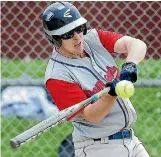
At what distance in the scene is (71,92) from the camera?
4023 mm

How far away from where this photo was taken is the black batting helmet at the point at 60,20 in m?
3.97

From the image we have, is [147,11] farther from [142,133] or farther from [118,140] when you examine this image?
[118,140]

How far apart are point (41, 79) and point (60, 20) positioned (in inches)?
83.8

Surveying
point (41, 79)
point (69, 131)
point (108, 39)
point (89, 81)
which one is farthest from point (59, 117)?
point (69, 131)

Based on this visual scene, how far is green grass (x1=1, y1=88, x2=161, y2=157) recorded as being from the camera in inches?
247

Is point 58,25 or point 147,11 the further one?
point 147,11

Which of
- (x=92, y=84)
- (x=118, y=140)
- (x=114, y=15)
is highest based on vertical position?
(x=92, y=84)

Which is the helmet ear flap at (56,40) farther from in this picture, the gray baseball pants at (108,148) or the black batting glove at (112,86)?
the gray baseball pants at (108,148)

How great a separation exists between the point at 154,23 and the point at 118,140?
2468 millimetres

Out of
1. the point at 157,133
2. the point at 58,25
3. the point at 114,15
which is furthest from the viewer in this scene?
the point at 114,15

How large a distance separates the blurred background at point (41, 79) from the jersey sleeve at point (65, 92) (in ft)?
5.82

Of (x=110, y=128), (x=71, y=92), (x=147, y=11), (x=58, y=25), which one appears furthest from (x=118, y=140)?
(x=147, y=11)

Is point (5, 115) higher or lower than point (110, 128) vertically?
lower

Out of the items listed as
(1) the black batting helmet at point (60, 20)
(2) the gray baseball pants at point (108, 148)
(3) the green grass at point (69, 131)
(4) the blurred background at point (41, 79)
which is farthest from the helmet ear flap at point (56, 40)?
(3) the green grass at point (69, 131)
